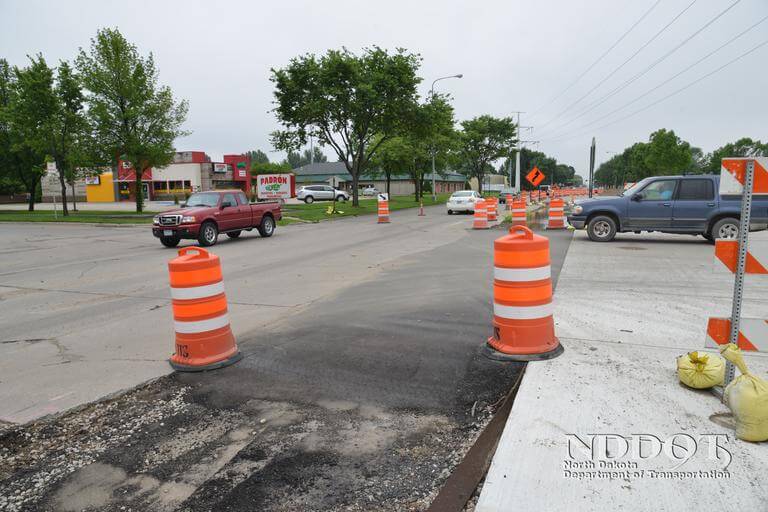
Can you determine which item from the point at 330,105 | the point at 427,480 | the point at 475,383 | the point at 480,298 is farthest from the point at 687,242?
the point at 330,105

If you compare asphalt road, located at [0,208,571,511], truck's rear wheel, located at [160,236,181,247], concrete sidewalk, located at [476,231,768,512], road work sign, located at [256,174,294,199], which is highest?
road work sign, located at [256,174,294,199]

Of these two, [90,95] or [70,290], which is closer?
[70,290]

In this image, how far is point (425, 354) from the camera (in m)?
5.18

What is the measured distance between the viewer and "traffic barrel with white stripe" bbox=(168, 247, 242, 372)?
16.3ft

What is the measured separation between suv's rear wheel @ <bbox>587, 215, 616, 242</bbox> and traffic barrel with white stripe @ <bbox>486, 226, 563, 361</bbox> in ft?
35.5

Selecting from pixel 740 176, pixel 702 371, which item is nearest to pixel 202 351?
pixel 702 371

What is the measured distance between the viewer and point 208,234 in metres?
16.7

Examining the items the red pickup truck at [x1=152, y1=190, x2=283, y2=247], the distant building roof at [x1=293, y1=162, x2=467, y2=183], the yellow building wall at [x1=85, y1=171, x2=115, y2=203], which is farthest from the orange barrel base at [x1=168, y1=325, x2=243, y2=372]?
the distant building roof at [x1=293, y1=162, x2=467, y2=183]

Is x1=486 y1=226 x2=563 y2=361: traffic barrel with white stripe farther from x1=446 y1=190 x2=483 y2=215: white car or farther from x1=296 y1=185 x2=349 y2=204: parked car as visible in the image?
x1=296 y1=185 x2=349 y2=204: parked car

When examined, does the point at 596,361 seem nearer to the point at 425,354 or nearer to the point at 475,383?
the point at 475,383

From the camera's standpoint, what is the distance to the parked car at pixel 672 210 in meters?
13.4

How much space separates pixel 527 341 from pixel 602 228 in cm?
1113

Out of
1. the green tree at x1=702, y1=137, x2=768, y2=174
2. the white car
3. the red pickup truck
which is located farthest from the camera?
the green tree at x1=702, y1=137, x2=768, y2=174

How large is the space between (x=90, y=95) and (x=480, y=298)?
30.3m
